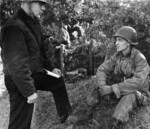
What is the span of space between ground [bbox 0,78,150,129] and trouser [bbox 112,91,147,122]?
0.36 metres

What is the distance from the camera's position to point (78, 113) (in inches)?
166

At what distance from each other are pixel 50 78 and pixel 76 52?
2879mm

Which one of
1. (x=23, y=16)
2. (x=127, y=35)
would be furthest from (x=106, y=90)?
(x=23, y=16)

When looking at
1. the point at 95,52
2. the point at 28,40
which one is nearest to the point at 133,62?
the point at 28,40

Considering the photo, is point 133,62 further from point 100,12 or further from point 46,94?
point 46,94

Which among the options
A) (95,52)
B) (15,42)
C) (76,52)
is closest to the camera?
(15,42)

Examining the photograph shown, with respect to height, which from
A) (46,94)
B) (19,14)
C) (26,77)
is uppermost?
Result: (19,14)

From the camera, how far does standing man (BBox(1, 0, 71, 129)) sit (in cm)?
264

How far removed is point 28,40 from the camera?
2900 millimetres

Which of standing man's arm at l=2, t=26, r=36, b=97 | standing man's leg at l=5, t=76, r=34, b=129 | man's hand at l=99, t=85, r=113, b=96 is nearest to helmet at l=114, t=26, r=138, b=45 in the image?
man's hand at l=99, t=85, r=113, b=96

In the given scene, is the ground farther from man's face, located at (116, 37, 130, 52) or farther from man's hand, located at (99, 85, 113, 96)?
man's face, located at (116, 37, 130, 52)

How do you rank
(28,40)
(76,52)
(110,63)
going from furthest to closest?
(76,52) → (110,63) → (28,40)

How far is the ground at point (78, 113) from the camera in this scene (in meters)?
3.70

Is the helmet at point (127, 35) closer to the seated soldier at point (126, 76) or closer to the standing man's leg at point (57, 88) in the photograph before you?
the seated soldier at point (126, 76)
